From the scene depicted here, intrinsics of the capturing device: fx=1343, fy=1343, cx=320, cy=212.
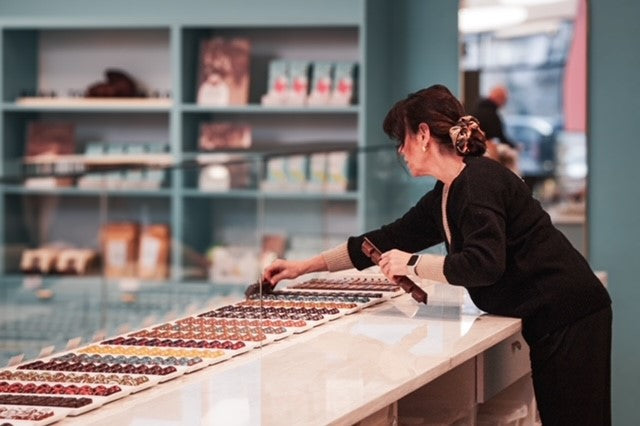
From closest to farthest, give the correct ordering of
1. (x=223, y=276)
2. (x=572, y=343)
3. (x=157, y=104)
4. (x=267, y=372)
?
1. (x=267, y=372)
2. (x=572, y=343)
3. (x=223, y=276)
4. (x=157, y=104)

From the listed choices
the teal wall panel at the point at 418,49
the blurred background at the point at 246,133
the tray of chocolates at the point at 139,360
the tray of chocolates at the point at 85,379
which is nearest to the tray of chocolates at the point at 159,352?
the tray of chocolates at the point at 139,360

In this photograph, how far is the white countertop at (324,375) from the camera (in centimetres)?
240

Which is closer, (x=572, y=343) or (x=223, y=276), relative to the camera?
(x=572, y=343)

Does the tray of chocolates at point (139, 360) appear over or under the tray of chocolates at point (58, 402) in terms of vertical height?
over

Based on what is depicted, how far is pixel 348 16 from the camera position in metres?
7.50

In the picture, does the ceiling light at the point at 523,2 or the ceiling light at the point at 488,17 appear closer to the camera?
the ceiling light at the point at 488,17

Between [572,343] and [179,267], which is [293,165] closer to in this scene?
[179,267]

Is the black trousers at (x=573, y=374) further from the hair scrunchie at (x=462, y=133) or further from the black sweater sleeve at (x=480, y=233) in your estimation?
the hair scrunchie at (x=462, y=133)

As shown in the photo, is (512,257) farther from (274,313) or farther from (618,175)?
(618,175)

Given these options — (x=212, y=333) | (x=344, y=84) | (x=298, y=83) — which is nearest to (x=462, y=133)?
(x=212, y=333)

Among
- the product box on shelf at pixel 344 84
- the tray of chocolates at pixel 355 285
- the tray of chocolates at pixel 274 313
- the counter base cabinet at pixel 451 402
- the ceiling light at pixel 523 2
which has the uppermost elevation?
the ceiling light at pixel 523 2

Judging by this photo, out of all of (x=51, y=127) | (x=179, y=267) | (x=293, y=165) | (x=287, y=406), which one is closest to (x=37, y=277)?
(x=179, y=267)

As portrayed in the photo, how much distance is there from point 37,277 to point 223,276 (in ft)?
3.36

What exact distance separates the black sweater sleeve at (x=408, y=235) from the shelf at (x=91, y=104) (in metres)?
4.13
